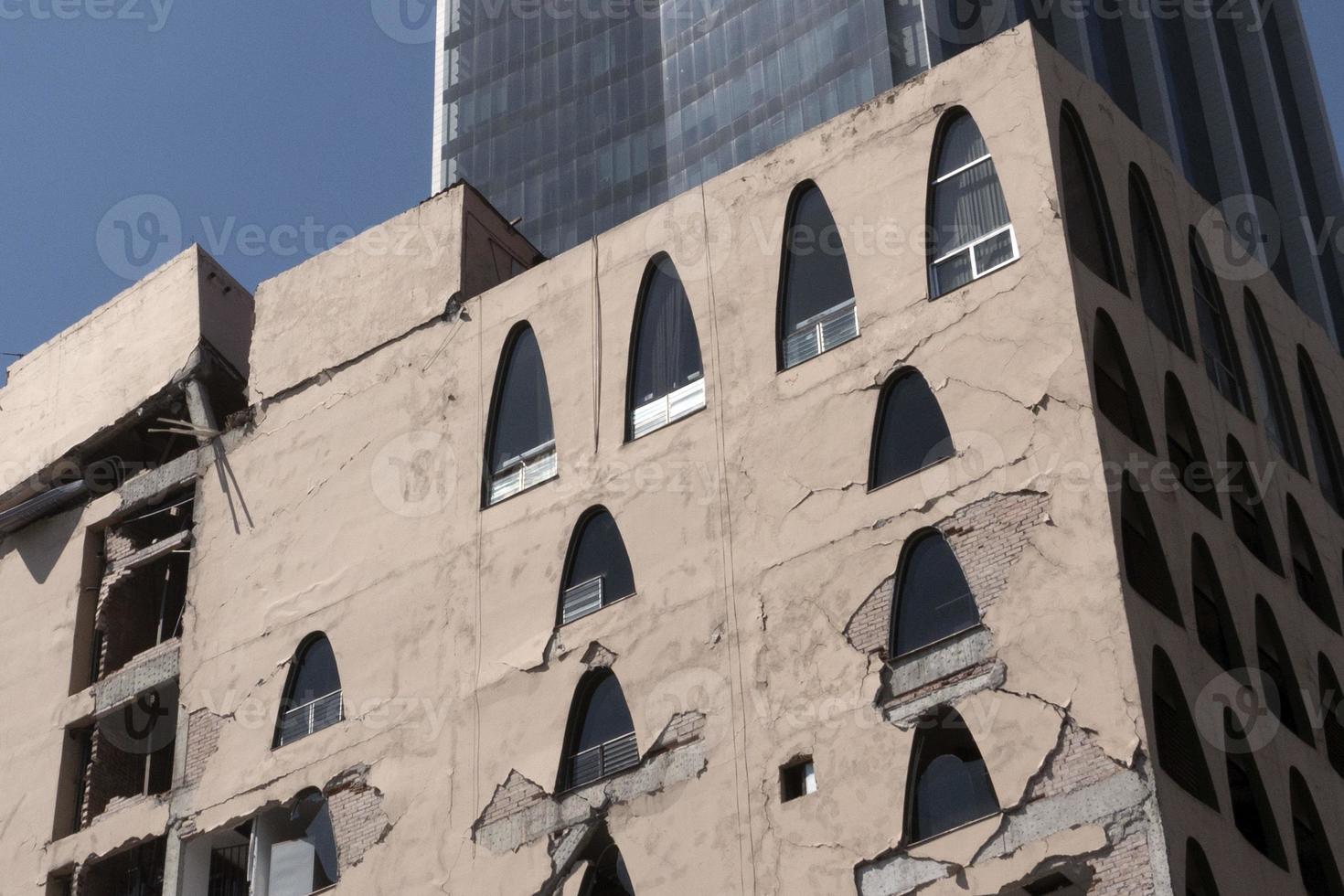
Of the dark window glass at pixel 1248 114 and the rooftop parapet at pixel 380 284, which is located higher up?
the dark window glass at pixel 1248 114

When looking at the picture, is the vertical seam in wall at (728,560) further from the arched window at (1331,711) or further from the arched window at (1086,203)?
the arched window at (1331,711)

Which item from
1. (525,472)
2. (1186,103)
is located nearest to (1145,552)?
(525,472)

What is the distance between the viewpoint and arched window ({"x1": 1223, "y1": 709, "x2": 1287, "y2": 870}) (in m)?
21.8

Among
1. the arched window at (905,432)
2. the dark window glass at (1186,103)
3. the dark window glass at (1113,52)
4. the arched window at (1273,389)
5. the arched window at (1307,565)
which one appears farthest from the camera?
the dark window glass at (1113,52)

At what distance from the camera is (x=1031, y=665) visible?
67.3 feet

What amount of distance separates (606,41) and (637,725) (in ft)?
218

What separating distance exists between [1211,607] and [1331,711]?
3.17 metres

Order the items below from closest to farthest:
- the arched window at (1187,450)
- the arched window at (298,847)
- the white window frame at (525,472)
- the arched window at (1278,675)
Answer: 1. the arched window at (1278,675)
2. the arched window at (1187,450)
3. the arched window at (298,847)
4. the white window frame at (525,472)

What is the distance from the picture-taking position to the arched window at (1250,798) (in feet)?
71.4

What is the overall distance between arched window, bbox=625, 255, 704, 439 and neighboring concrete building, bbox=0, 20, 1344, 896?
0.19 feet

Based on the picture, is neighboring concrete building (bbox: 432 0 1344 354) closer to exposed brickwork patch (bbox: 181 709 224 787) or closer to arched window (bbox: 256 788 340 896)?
exposed brickwork patch (bbox: 181 709 224 787)

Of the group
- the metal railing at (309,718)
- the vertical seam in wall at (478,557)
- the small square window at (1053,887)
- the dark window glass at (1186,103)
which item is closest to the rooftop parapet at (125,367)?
the vertical seam in wall at (478,557)

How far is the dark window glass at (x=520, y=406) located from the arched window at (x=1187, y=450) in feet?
25.5

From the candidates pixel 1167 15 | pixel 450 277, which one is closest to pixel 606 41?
pixel 1167 15
